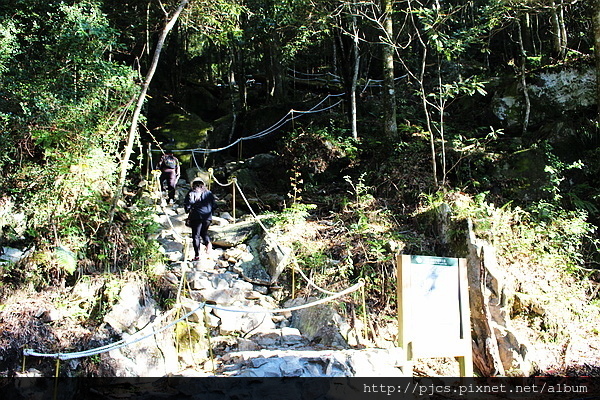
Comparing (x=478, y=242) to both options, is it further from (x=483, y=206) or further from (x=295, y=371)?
(x=295, y=371)

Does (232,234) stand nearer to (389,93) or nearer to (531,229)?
(389,93)

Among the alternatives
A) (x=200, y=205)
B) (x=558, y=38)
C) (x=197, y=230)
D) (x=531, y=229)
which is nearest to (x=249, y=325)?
(x=197, y=230)

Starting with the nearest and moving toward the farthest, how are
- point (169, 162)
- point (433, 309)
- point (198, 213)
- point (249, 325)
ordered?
point (433, 309), point (249, 325), point (198, 213), point (169, 162)

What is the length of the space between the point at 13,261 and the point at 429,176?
312 inches

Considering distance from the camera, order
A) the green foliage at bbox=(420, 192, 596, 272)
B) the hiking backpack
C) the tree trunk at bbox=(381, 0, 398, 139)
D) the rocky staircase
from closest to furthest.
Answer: the rocky staircase, the green foliage at bbox=(420, 192, 596, 272), the hiking backpack, the tree trunk at bbox=(381, 0, 398, 139)

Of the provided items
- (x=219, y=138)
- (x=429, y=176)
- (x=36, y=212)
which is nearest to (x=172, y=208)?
(x=36, y=212)

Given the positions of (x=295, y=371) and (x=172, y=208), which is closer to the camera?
(x=295, y=371)

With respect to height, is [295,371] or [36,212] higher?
[36,212]

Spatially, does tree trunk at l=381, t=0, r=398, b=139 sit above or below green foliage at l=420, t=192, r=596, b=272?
above

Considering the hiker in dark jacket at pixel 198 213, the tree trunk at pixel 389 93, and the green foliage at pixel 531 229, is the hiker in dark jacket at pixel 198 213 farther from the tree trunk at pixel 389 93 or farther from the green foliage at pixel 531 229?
the tree trunk at pixel 389 93

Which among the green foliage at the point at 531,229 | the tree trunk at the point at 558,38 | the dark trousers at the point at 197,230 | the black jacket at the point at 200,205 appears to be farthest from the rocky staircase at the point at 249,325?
the tree trunk at the point at 558,38

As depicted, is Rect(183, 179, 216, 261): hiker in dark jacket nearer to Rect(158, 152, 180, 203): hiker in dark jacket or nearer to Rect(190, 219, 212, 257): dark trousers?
Rect(190, 219, 212, 257): dark trousers

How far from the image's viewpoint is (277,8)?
559 inches

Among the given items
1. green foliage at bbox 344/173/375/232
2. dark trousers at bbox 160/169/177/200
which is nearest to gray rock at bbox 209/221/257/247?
dark trousers at bbox 160/169/177/200
